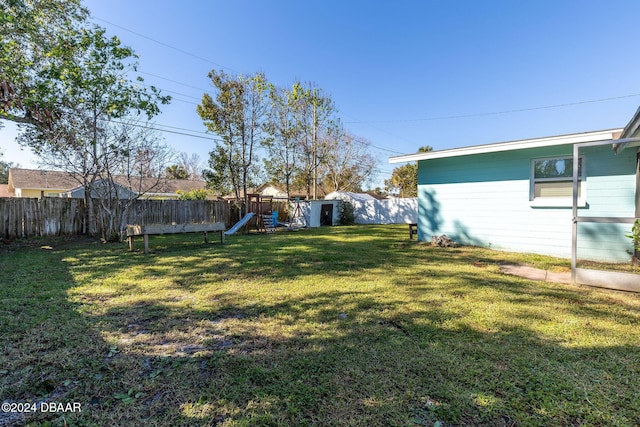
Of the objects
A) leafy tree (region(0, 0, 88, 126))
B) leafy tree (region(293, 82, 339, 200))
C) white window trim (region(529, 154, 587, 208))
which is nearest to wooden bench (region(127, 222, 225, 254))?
leafy tree (region(0, 0, 88, 126))

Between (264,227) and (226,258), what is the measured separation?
6821 mm

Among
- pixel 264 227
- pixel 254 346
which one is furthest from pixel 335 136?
pixel 254 346

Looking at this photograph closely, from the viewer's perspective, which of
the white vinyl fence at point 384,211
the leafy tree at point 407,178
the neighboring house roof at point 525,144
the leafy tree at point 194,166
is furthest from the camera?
the leafy tree at point 194,166

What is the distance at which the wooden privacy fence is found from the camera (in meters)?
8.84

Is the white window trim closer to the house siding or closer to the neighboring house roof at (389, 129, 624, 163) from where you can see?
the house siding

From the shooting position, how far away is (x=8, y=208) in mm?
8789

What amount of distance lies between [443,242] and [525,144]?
295 centimetres

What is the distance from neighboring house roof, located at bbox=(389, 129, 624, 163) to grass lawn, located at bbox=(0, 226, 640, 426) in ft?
11.5

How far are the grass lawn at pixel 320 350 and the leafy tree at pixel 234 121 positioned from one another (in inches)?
484

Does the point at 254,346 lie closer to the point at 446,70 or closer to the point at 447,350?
the point at 447,350

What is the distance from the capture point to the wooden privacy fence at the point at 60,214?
29.0 ft

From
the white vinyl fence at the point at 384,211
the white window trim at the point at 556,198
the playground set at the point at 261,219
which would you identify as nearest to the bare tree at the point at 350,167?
the white vinyl fence at the point at 384,211

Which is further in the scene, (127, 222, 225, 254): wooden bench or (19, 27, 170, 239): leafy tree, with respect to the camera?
(19, 27, 170, 239): leafy tree

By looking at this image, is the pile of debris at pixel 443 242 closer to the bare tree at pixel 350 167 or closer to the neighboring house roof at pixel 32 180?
the bare tree at pixel 350 167
